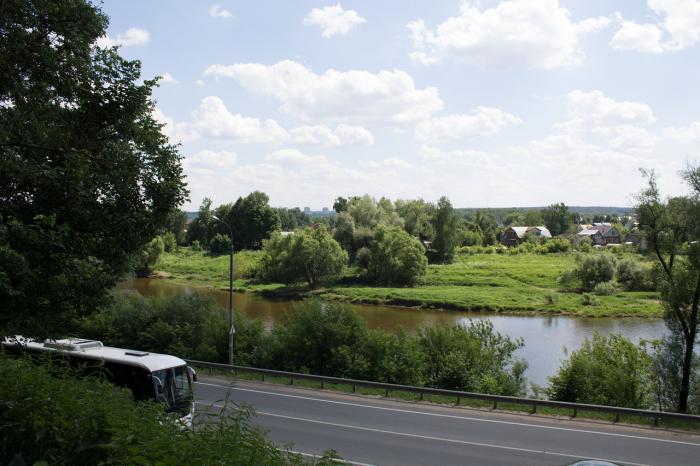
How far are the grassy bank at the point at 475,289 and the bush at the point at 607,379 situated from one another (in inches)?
831

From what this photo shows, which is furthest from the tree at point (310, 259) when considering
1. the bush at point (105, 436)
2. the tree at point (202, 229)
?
the bush at point (105, 436)

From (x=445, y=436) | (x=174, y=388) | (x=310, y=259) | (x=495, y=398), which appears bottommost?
(x=445, y=436)

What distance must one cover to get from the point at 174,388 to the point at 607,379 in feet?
49.6

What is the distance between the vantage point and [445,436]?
49.2ft

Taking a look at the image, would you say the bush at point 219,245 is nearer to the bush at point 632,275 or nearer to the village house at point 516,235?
the bush at point 632,275

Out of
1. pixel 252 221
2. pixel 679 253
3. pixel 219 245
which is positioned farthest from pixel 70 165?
pixel 252 221

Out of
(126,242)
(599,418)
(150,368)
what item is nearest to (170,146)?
(126,242)

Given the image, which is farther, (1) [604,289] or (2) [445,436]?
(1) [604,289]

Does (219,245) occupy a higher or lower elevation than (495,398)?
higher

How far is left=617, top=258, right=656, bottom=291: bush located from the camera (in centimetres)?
5797

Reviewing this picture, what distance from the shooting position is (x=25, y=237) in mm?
7641

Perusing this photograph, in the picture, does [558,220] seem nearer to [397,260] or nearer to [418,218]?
[418,218]

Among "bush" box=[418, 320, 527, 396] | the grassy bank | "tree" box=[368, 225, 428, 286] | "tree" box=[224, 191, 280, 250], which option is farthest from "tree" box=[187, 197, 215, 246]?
"bush" box=[418, 320, 527, 396]

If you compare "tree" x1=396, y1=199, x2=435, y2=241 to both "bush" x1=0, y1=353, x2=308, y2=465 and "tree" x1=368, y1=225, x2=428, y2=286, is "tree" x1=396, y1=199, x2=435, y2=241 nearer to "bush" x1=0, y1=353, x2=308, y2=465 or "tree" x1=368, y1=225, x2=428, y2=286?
"tree" x1=368, y1=225, x2=428, y2=286
